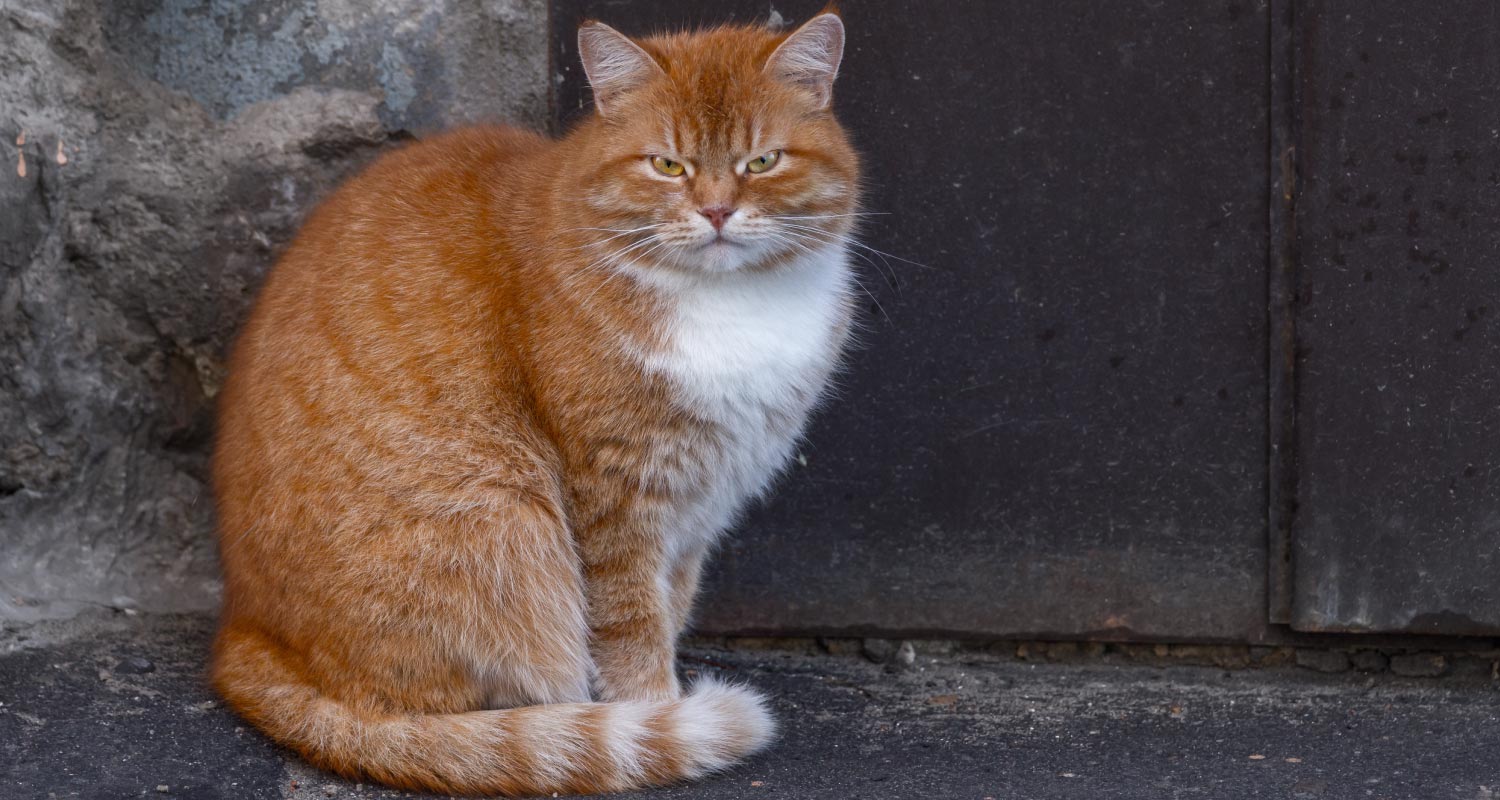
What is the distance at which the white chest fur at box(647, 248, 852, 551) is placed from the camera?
2.75 metres

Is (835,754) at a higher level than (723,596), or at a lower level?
Result: lower

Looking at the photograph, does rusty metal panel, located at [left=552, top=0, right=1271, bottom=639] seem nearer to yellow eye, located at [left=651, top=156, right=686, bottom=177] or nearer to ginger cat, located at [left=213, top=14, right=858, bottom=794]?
ginger cat, located at [left=213, top=14, right=858, bottom=794]

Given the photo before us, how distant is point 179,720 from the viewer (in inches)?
114

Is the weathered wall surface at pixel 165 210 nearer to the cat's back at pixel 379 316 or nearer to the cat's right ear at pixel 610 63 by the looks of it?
the cat's back at pixel 379 316

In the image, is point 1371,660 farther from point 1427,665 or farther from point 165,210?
A: point 165,210

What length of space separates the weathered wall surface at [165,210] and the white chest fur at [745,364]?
95 centimetres

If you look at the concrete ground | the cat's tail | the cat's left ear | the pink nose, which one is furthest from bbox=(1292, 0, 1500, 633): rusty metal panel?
the cat's tail

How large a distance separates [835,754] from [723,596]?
0.78 m

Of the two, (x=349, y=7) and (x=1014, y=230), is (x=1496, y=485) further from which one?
(x=349, y=7)

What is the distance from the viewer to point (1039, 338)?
3451mm

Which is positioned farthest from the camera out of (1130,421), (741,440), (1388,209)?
(1130,421)

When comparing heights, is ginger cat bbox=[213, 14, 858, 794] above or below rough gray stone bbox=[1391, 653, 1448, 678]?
above

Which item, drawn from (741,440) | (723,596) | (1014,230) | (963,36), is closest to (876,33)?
(963,36)

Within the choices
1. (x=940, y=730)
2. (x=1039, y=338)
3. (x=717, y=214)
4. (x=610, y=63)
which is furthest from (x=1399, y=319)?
(x=610, y=63)
